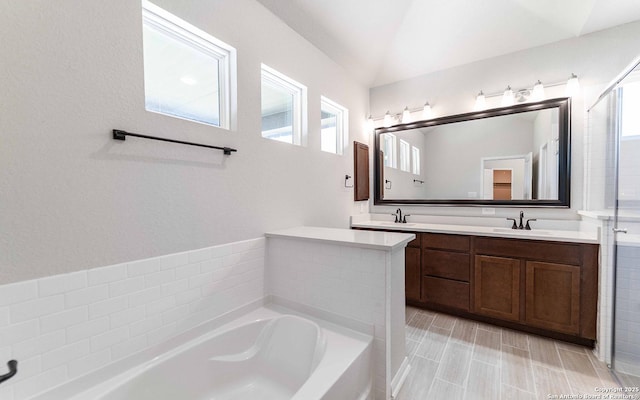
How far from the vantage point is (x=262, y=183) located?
210 centimetres

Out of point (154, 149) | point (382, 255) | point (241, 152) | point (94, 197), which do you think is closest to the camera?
point (94, 197)

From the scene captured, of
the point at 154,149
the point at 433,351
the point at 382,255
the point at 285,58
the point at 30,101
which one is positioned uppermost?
the point at 285,58

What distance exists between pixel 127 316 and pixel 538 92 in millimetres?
3854

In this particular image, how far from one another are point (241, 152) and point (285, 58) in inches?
40.0

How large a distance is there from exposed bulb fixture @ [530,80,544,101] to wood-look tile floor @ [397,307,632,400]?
2.31 metres

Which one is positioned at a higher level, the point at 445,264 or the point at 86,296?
the point at 86,296

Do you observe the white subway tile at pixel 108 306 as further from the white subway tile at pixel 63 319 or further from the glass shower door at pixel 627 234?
the glass shower door at pixel 627 234

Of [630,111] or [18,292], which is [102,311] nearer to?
[18,292]

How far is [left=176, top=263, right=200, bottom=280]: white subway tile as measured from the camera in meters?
1.57

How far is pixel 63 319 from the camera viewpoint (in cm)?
115

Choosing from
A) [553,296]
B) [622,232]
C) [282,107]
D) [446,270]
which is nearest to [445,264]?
[446,270]

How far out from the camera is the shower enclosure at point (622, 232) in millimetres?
1785

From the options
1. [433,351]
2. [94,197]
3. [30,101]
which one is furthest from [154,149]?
[433,351]

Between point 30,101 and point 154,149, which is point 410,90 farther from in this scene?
point 30,101
